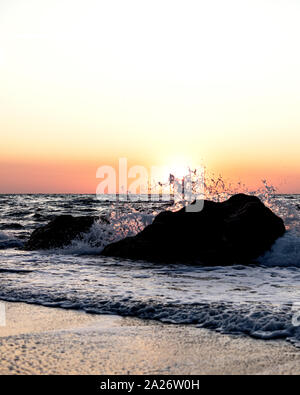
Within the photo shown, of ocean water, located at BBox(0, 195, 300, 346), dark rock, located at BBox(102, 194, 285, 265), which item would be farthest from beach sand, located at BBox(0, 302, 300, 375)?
dark rock, located at BBox(102, 194, 285, 265)

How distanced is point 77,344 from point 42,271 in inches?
163

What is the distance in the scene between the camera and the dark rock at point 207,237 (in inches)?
344

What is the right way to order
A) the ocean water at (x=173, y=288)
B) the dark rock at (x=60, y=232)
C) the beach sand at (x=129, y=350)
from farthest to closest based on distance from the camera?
the dark rock at (x=60, y=232)
the ocean water at (x=173, y=288)
the beach sand at (x=129, y=350)

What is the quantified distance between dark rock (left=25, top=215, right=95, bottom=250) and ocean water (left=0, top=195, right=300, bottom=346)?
2.02 ft

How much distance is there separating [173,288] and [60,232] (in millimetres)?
5987

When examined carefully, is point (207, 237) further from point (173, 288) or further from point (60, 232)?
point (60, 232)

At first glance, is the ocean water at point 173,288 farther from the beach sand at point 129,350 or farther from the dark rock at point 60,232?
the dark rock at point 60,232

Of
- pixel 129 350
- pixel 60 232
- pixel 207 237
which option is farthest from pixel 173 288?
pixel 60 232

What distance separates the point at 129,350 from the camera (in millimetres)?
3314

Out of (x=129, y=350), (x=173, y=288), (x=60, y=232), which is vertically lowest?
(x=173, y=288)

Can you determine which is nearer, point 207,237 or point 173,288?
point 173,288

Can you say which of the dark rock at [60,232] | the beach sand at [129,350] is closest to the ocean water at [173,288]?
the beach sand at [129,350]

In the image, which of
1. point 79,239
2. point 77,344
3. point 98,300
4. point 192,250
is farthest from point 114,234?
point 77,344

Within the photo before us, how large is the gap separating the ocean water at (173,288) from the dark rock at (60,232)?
0.62 metres
